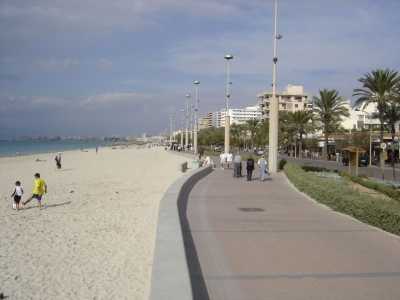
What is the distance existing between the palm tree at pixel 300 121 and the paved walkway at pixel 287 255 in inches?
2179

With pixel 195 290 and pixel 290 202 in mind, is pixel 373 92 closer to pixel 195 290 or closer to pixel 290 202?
pixel 290 202

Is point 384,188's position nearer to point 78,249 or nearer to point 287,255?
point 287,255

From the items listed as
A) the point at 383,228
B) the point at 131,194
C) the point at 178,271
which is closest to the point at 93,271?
the point at 178,271

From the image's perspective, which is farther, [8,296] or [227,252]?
[227,252]

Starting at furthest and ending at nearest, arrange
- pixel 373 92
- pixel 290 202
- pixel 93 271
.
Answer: pixel 373 92, pixel 290 202, pixel 93 271

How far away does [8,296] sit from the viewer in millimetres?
5926

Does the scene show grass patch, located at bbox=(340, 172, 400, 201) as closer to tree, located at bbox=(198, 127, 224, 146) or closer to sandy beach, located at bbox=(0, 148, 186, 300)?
sandy beach, located at bbox=(0, 148, 186, 300)

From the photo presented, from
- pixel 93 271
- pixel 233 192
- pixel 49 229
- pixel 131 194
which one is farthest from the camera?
pixel 131 194

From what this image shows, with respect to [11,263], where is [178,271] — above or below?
above

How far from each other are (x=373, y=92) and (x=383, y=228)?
37866 millimetres

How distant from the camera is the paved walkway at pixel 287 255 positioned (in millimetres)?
5676

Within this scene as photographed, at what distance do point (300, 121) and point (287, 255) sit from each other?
61661mm

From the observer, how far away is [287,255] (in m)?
7.29

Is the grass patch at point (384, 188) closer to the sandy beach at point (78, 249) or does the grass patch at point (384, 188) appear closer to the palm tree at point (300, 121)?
the sandy beach at point (78, 249)
